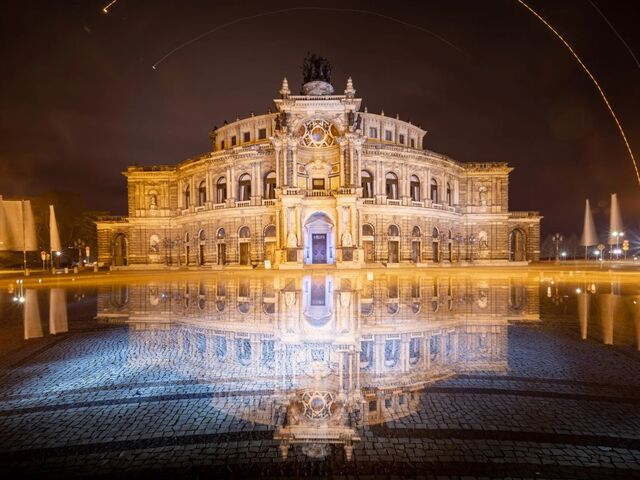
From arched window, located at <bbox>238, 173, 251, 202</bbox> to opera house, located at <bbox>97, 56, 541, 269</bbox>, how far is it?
0.43 ft

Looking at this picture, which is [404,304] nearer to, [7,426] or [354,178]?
[7,426]

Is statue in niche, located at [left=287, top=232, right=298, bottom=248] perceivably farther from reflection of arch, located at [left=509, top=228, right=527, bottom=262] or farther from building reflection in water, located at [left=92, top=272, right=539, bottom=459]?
reflection of arch, located at [left=509, top=228, right=527, bottom=262]

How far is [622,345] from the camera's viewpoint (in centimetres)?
682

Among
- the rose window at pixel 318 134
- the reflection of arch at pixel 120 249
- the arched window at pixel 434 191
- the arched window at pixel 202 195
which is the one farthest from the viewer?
the reflection of arch at pixel 120 249

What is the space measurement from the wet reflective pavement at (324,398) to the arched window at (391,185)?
105ft

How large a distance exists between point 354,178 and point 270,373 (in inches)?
1238

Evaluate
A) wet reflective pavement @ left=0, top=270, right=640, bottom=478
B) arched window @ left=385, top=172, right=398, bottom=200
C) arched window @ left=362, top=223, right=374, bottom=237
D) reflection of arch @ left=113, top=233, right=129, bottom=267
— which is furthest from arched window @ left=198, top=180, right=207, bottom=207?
wet reflective pavement @ left=0, top=270, right=640, bottom=478

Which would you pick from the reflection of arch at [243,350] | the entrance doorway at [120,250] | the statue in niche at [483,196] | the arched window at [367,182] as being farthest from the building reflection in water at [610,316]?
the entrance doorway at [120,250]

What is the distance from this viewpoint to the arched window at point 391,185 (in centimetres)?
4000

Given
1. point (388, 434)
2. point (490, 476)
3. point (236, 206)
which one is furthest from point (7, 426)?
point (236, 206)

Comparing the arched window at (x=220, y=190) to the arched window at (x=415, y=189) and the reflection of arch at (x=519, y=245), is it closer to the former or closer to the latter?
the arched window at (x=415, y=189)

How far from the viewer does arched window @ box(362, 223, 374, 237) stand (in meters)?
38.0

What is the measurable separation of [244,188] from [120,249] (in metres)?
23.8

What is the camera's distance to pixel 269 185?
3931 cm
